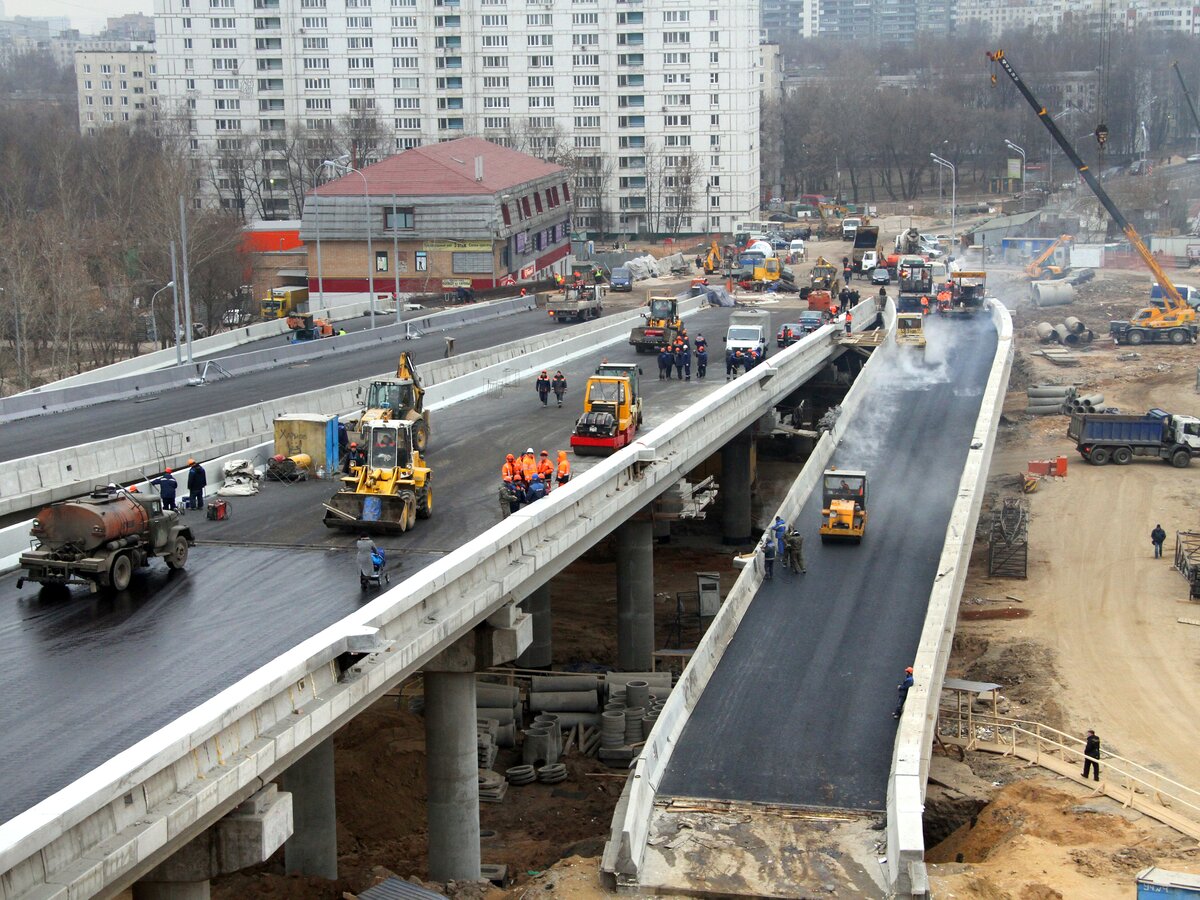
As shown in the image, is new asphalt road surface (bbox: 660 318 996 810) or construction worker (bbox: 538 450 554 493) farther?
construction worker (bbox: 538 450 554 493)

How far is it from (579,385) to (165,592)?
101ft

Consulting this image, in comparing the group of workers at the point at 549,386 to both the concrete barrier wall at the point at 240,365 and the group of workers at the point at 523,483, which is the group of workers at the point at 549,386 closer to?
the concrete barrier wall at the point at 240,365

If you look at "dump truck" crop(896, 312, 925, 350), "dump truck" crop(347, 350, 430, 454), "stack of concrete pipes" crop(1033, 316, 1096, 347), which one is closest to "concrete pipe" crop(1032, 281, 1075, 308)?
"stack of concrete pipes" crop(1033, 316, 1096, 347)

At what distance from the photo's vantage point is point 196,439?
147 ft

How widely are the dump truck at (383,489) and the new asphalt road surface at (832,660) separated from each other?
780 cm

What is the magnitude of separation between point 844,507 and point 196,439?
60.5ft

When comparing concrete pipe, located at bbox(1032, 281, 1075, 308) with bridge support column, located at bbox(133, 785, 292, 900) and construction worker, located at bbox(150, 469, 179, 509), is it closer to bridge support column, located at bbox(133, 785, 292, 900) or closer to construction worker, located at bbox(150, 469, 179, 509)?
construction worker, located at bbox(150, 469, 179, 509)

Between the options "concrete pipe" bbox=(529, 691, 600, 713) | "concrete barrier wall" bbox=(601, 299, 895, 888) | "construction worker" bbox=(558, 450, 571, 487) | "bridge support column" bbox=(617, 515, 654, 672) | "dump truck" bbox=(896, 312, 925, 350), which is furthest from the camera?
"dump truck" bbox=(896, 312, 925, 350)

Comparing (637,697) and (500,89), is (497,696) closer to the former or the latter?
(637,697)

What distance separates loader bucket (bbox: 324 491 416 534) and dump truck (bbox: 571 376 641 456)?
32.5 feet

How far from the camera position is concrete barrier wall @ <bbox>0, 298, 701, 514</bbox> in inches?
1528

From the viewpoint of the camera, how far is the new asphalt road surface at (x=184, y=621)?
22.4 meters

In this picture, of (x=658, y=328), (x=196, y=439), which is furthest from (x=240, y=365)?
(x=196, y=439)

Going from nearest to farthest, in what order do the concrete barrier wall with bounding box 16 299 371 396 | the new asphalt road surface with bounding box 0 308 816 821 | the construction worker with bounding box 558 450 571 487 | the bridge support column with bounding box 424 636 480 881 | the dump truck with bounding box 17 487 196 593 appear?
the new asphalt road surface with bounding box 0 308 816 821 → the dump truck with bounding box 17 487 196 593 → the bridge support column with bounding box 424 636 480 881 → the construction worker with bounding box 558 450 571 487 → the concrete barrier wall with bounding box 16 299 371 396
